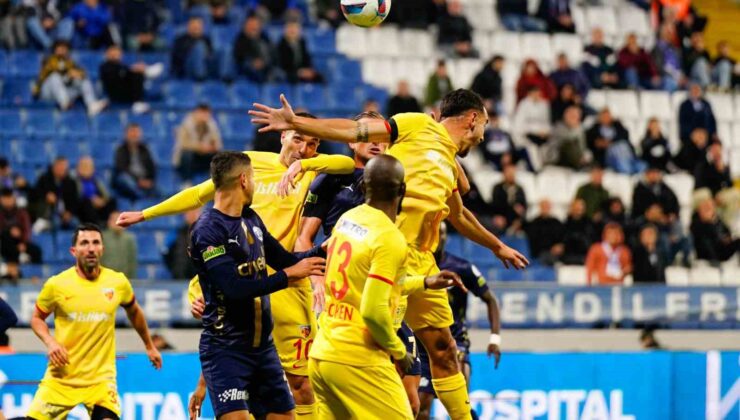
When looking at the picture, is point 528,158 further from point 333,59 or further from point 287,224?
point 287,224

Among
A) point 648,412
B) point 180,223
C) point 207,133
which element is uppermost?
point 207,133

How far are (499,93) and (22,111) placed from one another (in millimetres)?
7022

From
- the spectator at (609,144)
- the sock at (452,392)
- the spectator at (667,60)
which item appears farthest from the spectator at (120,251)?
the spectator at (667,60)

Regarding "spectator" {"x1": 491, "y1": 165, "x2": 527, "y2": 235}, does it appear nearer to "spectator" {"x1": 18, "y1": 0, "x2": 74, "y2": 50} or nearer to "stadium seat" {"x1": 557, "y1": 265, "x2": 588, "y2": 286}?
"stadium seat" {"x1": 557, "y1": 265, "x2": 588, "y2": 286}

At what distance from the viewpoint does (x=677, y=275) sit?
19.6 m

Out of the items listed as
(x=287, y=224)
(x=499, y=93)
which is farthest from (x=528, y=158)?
(x=287, y=224)

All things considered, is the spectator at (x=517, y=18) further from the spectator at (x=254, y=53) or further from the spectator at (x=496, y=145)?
the spectator at (x=254, y=53)

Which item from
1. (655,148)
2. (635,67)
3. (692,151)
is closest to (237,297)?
(655,148)

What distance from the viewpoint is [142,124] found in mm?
19828

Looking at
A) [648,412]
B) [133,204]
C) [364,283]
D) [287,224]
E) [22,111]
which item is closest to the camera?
[364,283]

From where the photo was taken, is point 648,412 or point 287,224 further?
A: point 648,412

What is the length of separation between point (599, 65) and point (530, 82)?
2.15m

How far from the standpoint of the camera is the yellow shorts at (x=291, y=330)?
992cm

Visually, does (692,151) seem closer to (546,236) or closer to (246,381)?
(546,236)
